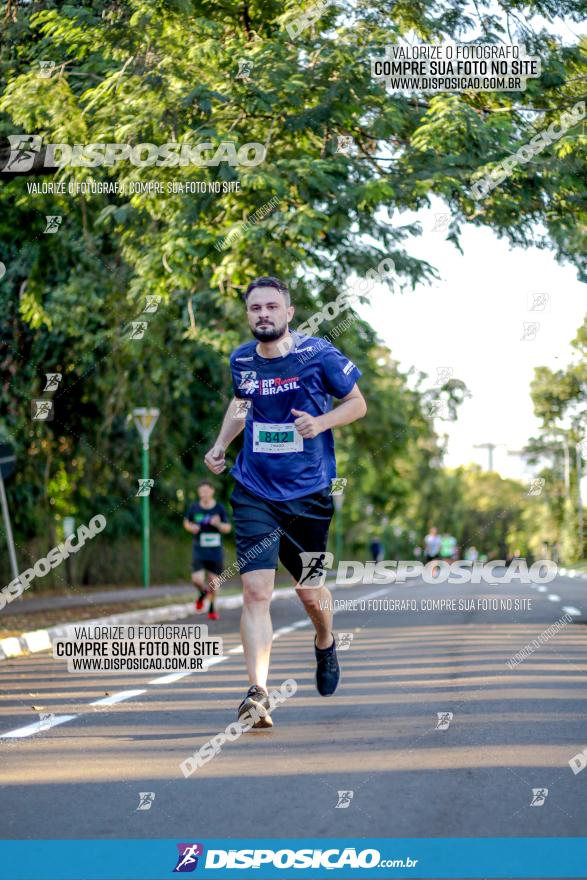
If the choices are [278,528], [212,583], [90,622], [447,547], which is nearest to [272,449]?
[278,528]

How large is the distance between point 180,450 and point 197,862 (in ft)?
82.8

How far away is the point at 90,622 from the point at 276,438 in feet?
33.9

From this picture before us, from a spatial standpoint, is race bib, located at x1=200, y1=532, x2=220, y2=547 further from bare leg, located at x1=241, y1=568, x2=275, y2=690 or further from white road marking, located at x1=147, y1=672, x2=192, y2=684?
bare leg, located at x1=241, y1=568, x2=275, y2=690

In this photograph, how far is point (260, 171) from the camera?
13.5m

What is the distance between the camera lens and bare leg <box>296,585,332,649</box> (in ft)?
25.1

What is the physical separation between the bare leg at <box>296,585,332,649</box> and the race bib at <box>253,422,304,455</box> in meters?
0.79

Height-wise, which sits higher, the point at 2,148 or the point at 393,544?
the point at 2,148

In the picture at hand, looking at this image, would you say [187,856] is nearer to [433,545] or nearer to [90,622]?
[90,622]

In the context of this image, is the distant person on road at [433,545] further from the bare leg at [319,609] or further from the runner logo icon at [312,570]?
the runner logo icon at [312,570]

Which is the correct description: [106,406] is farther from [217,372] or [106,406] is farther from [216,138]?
[216,138]

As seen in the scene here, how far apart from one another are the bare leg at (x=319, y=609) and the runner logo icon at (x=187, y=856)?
279cm

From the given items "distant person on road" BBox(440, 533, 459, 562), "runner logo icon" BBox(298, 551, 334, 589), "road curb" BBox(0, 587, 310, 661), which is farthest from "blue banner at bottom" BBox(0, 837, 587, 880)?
"distant person on road" BBox(440, 533, 459, 562)

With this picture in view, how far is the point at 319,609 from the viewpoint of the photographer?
303 inches

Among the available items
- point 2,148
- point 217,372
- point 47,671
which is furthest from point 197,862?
point 217,372
